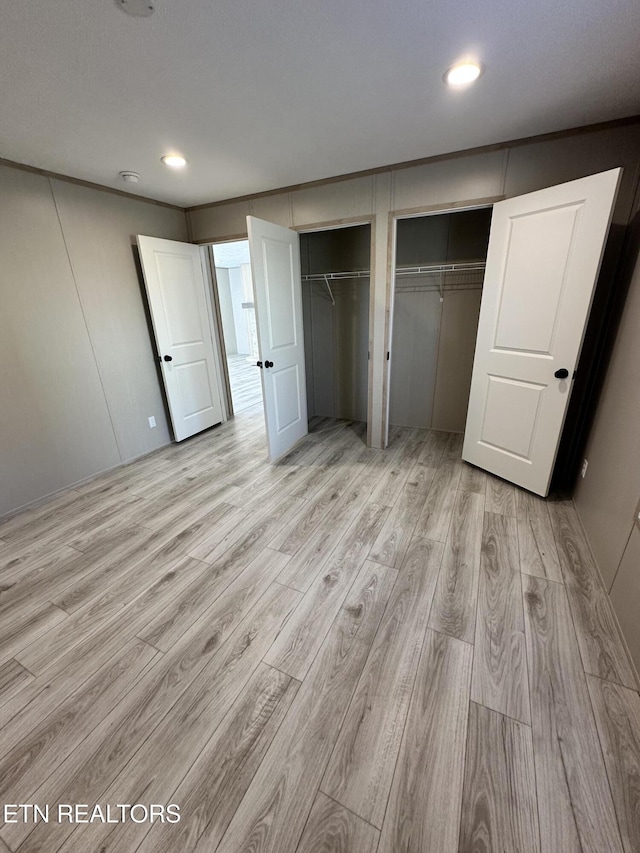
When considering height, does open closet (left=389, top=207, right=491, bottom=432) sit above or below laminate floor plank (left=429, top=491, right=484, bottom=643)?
above

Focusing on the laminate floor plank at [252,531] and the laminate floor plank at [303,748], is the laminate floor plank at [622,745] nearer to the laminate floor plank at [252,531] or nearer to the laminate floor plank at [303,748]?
the laminate floor plank at [303,748]

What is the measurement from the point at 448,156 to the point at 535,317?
138 cm

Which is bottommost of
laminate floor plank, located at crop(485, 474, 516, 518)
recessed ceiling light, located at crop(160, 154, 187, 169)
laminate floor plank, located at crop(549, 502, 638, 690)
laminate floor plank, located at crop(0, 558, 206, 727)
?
laminate floor plank, located at crop(0, 558, 206, 727)

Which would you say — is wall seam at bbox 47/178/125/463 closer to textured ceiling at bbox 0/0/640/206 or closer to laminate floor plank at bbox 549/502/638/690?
textured ceiling at bbox 0/0/640/206

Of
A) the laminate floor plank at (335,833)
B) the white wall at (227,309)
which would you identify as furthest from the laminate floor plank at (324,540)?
the white wall at (227,309)

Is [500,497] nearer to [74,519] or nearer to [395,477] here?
[395,477]

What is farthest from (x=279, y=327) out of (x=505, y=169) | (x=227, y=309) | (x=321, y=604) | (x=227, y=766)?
(x=227, y=309)

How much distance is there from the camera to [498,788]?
1.01 metres

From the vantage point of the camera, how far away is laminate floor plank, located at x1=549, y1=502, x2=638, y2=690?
132 centimetres

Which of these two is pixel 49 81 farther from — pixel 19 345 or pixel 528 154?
pixel 528 154

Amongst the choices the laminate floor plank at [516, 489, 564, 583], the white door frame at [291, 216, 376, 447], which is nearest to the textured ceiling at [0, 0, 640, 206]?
the white door frame at [291, 216, 376, 447]

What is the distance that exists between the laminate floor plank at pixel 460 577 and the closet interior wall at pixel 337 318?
2.17 meters

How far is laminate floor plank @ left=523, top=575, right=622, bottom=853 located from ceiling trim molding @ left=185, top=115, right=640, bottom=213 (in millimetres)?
2839

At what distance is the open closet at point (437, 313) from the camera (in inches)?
124
